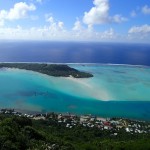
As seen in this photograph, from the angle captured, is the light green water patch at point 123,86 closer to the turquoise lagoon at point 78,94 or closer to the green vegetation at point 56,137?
the turquoise lagoon at point 78,94

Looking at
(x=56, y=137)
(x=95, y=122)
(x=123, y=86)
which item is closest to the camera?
(x=56, y=137)

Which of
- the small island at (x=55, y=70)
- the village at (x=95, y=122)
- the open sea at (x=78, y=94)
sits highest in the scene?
the small island at (x=55, y=70)

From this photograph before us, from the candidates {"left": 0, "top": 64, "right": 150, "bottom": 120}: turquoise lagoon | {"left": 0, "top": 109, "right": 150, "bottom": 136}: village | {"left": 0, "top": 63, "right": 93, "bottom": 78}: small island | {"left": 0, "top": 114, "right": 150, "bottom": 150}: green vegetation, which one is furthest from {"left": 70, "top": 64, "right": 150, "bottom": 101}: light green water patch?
{"left": 0, "top": 114, "right": 150, "bottom": 150}: green vegetation

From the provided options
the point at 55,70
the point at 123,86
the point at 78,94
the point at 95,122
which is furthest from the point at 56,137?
the point at 55,70

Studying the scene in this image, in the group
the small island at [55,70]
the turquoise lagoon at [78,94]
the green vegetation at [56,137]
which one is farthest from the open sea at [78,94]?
the green vegetation at [56,137]

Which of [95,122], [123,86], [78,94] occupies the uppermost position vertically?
[123,86]

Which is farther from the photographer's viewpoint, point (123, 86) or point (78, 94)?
point (123, 86)

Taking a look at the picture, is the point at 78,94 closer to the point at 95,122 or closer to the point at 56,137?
the point at 95,122
